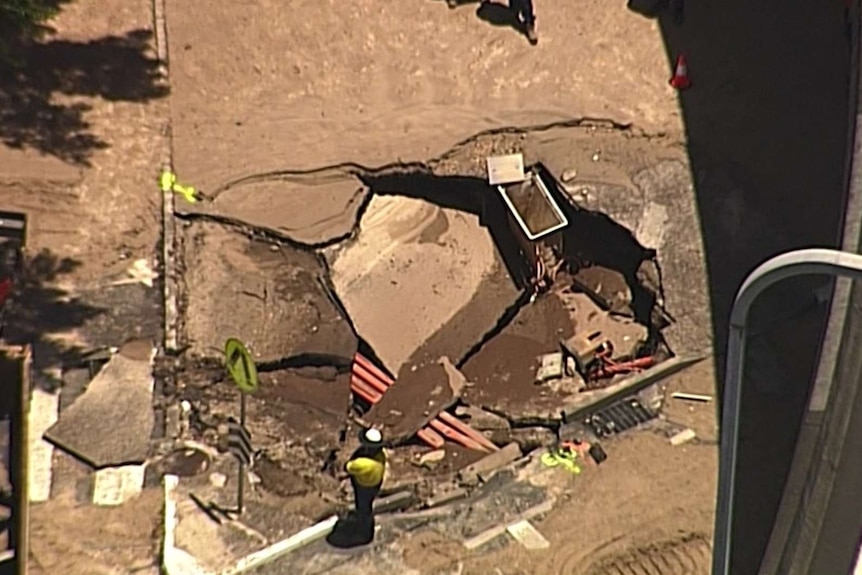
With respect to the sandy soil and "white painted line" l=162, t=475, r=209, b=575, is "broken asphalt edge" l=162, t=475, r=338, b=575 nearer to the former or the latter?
"white painted line" l=162, t=475, r=209, b=575

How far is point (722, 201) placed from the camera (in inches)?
492

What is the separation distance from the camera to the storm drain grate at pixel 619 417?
426 inches

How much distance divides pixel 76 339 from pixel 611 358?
533cm

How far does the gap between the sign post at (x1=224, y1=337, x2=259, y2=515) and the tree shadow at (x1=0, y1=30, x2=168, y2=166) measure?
370 centimetres

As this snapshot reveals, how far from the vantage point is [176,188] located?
12344 millimetres

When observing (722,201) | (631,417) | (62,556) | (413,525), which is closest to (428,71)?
(722,201)

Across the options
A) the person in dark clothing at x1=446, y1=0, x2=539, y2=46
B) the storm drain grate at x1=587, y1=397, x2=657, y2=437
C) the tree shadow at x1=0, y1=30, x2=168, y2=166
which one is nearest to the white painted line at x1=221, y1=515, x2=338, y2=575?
the storm drain grate at x1=587, y1=397, x2=657, y2=437

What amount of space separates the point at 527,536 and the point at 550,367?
2.23 m

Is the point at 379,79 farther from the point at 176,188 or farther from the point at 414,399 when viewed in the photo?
the point at 414,399

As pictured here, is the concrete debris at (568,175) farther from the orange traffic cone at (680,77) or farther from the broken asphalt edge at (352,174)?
the orange traffic cone at (680,77)

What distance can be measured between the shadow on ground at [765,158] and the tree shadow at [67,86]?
6127 millimetres

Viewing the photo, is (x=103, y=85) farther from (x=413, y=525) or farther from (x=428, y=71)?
(x=413, y=525)

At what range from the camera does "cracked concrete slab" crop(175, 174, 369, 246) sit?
39.8 feet

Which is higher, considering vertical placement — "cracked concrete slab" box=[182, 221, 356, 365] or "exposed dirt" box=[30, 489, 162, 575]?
"cracked concrete slab" box=[182, 221, 356, 365]
